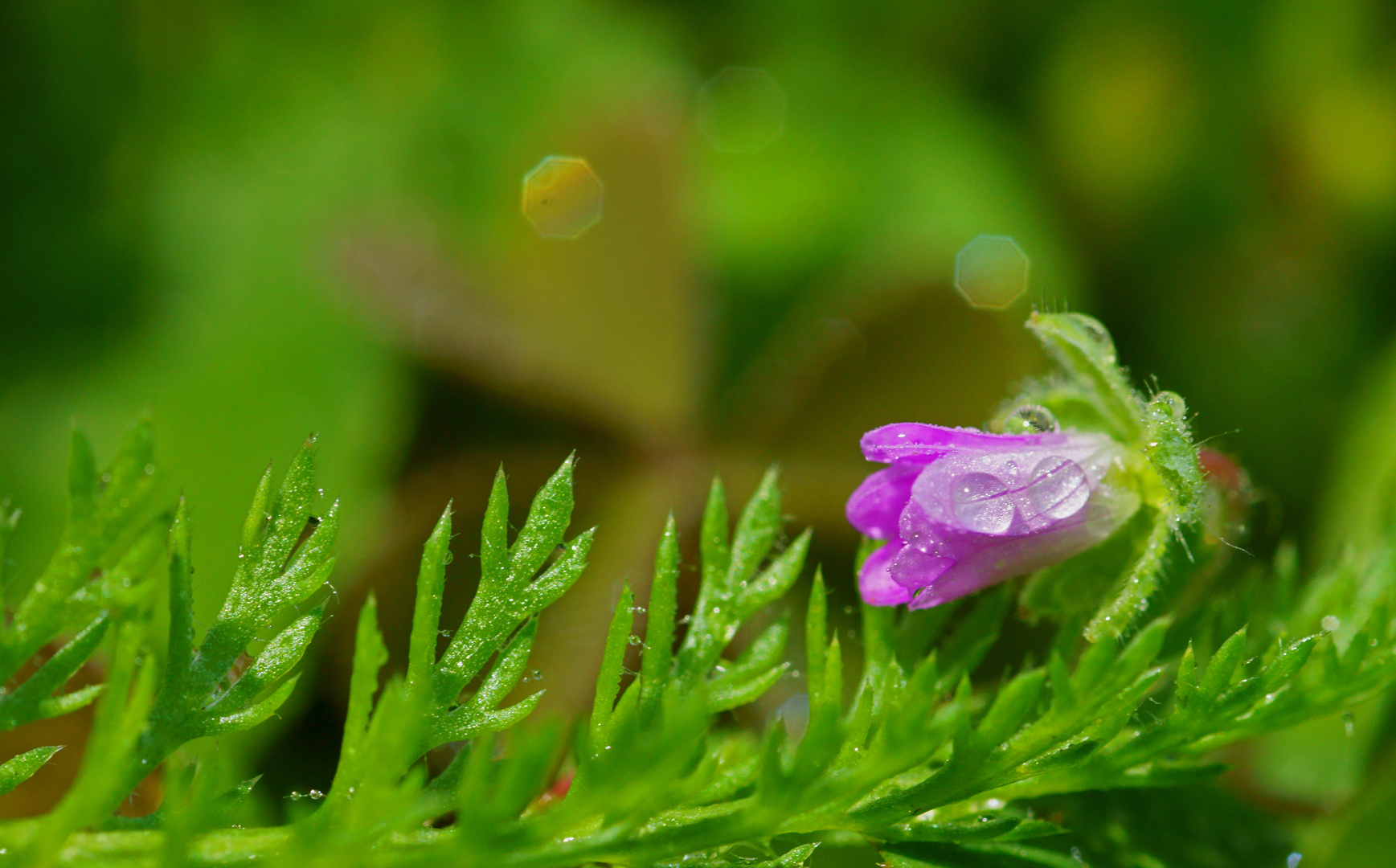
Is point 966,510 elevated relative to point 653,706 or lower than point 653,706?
elevated

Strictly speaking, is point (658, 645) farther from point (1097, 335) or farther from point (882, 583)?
point (1097, 335)

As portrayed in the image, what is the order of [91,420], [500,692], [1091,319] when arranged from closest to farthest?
1. [500,692]
2. [1091,319]
3. [91,420]

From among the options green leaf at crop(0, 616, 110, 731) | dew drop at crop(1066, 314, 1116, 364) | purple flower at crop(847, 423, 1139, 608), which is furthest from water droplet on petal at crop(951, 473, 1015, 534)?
green leaf at crop(0, 616, 110, 731)

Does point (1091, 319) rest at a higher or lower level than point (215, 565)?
lower

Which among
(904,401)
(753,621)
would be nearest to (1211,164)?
(904,401)

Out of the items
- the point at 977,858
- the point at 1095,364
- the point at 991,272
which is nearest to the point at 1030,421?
the point at 1095,364

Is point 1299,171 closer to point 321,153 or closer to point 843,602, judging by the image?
point 843,602
